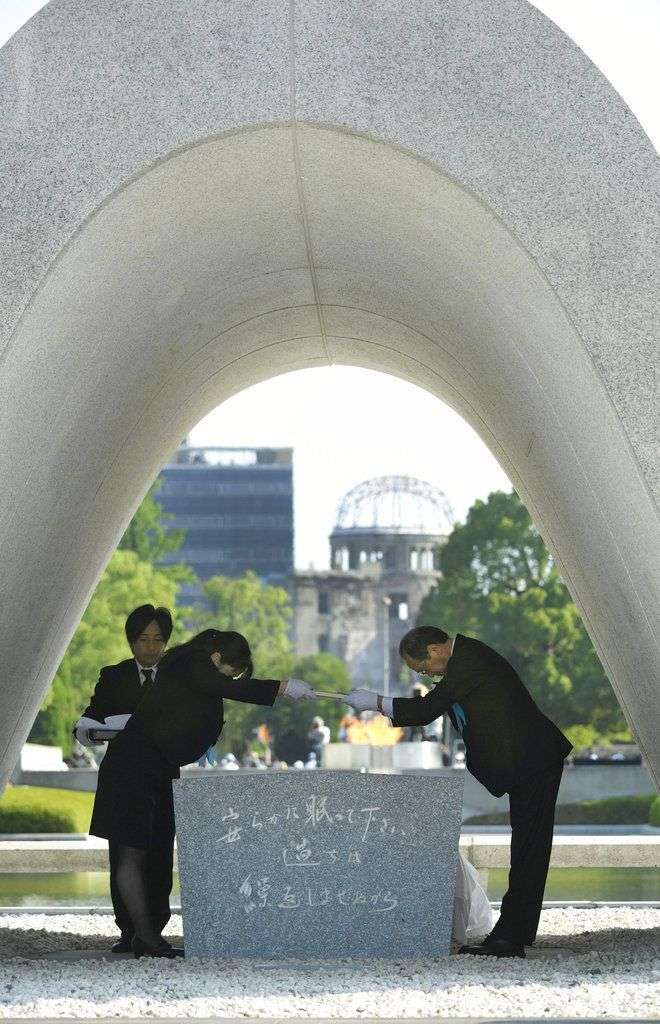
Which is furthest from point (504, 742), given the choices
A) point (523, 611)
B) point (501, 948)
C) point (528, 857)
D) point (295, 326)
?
point (523, 611)

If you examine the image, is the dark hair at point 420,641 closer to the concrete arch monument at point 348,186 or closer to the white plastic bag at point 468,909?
the concrete arch monument at point 348,186

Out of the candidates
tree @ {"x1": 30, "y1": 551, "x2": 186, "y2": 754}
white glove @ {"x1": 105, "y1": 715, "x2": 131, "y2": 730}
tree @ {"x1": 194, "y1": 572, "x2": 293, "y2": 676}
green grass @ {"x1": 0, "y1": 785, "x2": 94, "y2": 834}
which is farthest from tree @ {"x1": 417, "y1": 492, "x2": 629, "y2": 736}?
white glove @ {"x1": 105, "y1": 715, "x2": 131, "y2": 730}

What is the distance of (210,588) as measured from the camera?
80375 mm

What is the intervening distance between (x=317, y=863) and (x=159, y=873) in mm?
1171

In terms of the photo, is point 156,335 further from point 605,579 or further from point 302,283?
point 605,579

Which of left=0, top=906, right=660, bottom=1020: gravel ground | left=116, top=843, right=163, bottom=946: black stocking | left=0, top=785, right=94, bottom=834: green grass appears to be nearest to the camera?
left=0, top=906, right=660, bottom=1020: gravel ground

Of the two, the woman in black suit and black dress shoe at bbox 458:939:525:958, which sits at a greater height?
the woman in black suit

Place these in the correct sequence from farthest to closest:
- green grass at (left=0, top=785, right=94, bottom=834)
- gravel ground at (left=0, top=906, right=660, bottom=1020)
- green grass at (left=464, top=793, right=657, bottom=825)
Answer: green grass at (left=464, top=793, right=657, bottom=825) < green grass at (left=0, top=785, right=94, bottom=834) < gravel ground at (left=0, top=906, right=660, bottom=1020)

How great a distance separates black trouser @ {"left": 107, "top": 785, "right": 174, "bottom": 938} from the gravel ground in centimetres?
35

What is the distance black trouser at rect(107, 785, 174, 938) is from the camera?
8008 millimetres

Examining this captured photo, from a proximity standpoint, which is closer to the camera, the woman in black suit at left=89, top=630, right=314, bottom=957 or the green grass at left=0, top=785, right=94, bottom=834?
the woman in black suit at left=89, top=630, right=314, bottom=957

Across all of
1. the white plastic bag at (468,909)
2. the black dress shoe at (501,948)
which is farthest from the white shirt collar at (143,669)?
the black dress shoe at (501,948)

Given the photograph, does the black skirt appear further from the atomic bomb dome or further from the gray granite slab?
the atomic bomb dome

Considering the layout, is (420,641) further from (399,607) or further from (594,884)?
(399,607)
